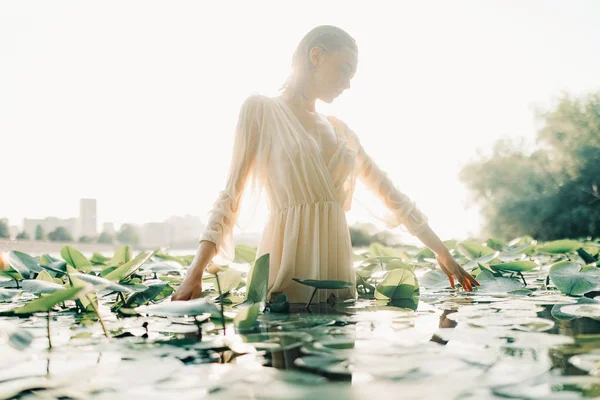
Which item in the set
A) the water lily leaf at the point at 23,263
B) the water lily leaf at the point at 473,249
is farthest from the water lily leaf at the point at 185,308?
the water lily leaf at the point at 473,249

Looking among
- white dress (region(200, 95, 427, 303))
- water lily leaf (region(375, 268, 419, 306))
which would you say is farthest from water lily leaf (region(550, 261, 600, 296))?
white dress (region(200, 95, 427, 303))

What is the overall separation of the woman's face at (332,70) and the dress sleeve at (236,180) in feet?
0.53

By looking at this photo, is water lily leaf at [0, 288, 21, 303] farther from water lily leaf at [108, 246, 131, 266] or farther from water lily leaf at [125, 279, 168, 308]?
water lily leaf at [108, 246, 131, 266]

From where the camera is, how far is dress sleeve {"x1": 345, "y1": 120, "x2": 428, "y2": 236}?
1430 mm

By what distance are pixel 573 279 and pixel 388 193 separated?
506 millimetres

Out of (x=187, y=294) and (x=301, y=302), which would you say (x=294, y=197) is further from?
(x=187, y=294)

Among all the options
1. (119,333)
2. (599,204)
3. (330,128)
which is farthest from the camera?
(599,204)

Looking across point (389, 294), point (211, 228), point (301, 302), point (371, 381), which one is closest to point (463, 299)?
point (389, 294)

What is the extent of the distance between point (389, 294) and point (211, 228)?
0.46 m

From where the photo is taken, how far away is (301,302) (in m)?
1.19

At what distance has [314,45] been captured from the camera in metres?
1.25

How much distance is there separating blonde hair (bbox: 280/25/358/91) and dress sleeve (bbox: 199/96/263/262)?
14 cm

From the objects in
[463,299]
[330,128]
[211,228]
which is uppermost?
[330,128]

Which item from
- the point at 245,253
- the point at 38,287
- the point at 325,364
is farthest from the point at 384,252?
the point at 325,364
